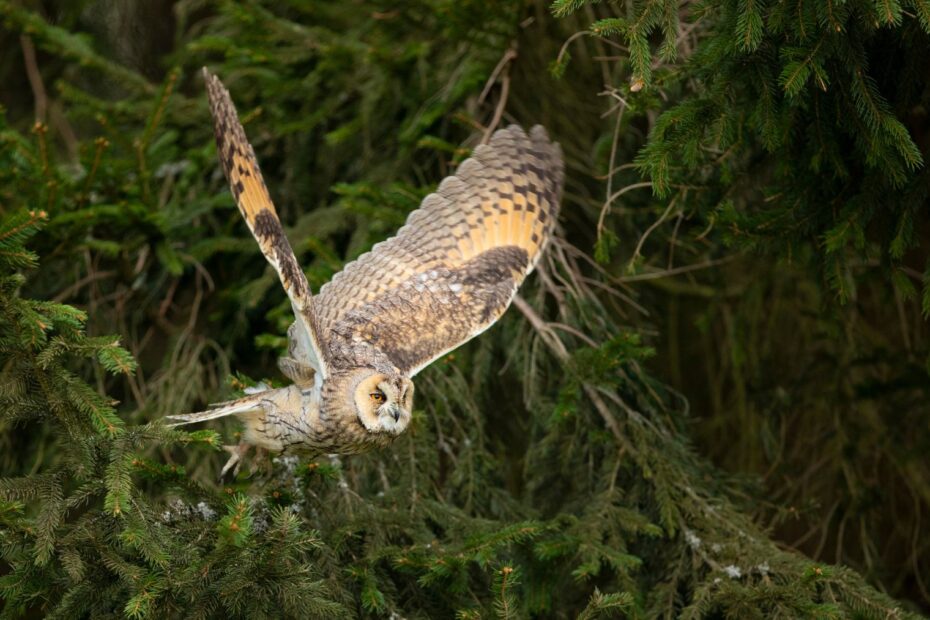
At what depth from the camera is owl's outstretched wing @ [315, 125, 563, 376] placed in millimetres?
3326

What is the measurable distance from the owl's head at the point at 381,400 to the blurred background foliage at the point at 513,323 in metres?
0.23

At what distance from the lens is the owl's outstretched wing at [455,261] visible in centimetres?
333

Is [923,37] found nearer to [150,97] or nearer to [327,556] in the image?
[327,556]

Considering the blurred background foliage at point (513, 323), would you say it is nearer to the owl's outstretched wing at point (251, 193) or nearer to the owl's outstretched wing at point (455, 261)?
the owl's outstretched wing at point (455, 261)

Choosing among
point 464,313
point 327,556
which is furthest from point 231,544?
point 464,313

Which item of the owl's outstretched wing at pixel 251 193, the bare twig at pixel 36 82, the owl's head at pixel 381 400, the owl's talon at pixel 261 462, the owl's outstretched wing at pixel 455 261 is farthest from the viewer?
the bare twig at pixel 36 82

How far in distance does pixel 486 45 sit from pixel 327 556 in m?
2.17

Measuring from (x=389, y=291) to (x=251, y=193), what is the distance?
832 mm

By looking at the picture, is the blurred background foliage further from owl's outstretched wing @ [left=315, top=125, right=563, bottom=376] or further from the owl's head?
the owl's head

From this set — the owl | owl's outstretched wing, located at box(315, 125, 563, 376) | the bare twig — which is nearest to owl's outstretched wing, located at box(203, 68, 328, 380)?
the owl

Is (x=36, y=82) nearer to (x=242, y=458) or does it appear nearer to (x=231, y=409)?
(x=242, y=458)

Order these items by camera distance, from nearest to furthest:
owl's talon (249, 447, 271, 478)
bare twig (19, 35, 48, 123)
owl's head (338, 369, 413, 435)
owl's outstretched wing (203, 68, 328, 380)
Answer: owl's outstretched wing (203, 68, 328, 380), owl's head (338, 369, 413, 435), owl's talon (249, 447, 271, 478), bare twig (19, 35, 48, 123)

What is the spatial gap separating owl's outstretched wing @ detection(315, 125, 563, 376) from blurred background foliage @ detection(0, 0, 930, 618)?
0.12 m

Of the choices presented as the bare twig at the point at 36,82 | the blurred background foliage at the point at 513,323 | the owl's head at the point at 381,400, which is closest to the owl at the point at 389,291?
the owl's head at the point at 381,400
